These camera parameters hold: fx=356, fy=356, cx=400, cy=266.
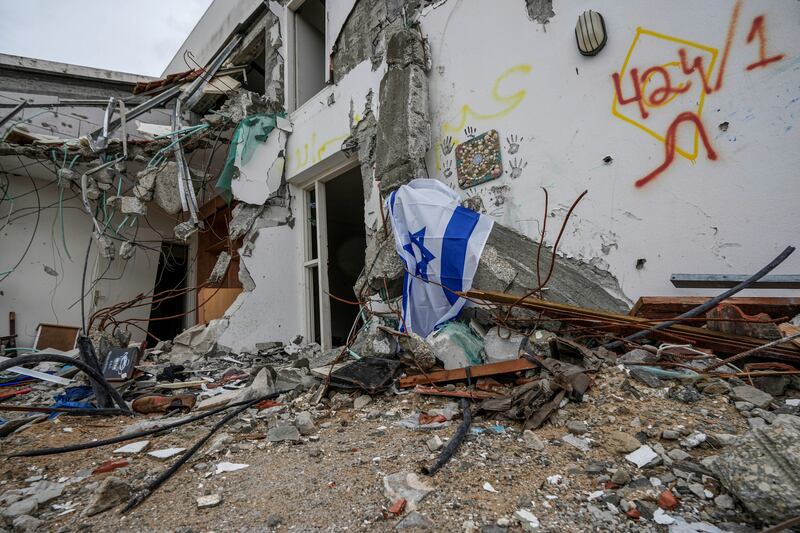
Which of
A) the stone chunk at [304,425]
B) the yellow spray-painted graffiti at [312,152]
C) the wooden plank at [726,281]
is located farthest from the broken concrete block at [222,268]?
the wooden plank at [726,281]

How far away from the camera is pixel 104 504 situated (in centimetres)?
130

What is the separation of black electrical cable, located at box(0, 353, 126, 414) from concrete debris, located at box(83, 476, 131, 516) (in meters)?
0.80

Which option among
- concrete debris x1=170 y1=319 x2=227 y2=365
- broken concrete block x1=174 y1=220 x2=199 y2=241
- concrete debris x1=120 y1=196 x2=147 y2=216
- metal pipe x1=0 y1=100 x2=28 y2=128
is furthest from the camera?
concrete debris x1=120 y1=196 x2=147 y2=216

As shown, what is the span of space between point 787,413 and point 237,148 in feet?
17.8

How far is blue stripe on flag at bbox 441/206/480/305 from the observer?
2559 millimetres

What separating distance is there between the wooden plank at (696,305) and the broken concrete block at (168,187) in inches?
221

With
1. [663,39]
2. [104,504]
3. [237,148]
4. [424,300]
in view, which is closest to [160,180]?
[237,148]

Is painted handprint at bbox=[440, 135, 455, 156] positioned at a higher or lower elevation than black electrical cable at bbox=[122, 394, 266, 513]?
higher

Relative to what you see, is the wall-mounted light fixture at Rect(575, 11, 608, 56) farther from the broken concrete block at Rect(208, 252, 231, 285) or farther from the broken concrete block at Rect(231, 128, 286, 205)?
the broken concrete block at Rect(208, 252, 231, 285)

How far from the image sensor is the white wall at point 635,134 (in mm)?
1971

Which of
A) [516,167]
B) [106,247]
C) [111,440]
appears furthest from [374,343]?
[106,247]

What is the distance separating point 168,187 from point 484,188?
15.0 feet

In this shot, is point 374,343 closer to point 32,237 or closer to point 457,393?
point 457,393

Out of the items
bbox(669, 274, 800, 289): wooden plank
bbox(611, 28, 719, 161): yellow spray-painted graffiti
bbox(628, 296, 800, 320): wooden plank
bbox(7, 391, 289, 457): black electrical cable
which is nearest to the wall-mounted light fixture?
bbox(611, 28, 719, 161): yellow spray-painted graffiti
